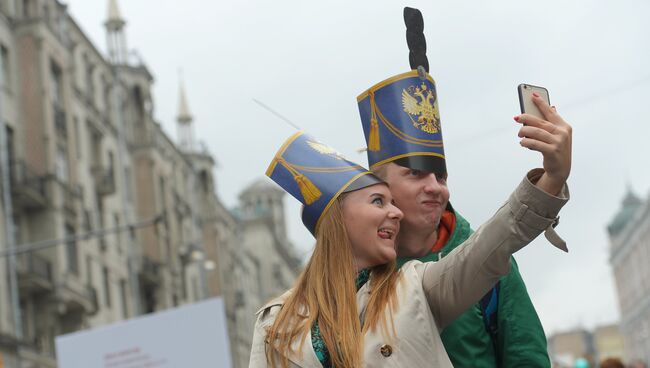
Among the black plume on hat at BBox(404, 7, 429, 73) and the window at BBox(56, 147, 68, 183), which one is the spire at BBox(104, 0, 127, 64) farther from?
the black plume on hat at BBox(404, 7, 429, 73)

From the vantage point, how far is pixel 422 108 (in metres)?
3.98

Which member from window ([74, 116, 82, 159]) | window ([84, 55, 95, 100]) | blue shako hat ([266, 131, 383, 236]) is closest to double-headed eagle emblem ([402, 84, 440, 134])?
blue shako hat ([266, 131, 383, 236])

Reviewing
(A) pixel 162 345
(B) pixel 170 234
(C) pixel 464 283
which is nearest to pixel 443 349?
(C) pixel 464 283

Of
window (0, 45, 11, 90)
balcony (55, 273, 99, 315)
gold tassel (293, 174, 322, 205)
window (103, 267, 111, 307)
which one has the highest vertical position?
window (0, 45, 11, 90)

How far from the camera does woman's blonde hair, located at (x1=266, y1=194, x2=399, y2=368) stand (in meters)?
3.68

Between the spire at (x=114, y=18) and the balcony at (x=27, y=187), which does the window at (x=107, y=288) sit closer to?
the balcony at (x=27, y=187)

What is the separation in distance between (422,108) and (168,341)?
22.9ft

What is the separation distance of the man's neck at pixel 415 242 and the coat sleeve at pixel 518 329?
12.2 inches

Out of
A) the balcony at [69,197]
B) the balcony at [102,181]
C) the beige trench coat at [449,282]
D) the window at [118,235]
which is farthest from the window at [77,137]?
the beige trench coat at [449,282]

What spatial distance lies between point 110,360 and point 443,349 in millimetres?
7549

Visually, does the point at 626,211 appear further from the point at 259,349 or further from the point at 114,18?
the point at 259,349

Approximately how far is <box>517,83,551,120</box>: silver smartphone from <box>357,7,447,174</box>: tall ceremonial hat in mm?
558

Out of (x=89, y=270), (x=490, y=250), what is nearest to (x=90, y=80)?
(x=89, y=270)

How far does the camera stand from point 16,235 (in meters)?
35.0
